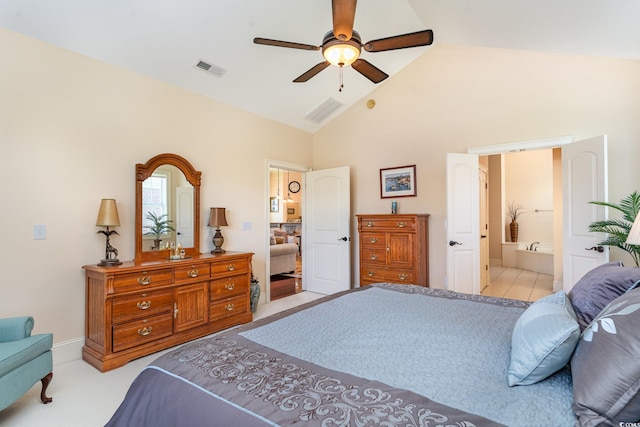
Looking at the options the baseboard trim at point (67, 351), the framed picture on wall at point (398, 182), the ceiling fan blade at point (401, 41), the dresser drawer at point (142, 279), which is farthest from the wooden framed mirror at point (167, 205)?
the framed picture on wall at point (398, 182)

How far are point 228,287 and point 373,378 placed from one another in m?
2.79

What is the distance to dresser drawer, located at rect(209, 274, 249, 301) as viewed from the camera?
3.45 m

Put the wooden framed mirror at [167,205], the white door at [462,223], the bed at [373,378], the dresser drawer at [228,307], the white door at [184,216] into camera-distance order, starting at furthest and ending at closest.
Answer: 1. the white door at [462,223]
2. the white door at [184,216]
3. the dresser drawer at [228,307]
4. the wooden framed mirror at [167,205]
5. the bed at [373,378]

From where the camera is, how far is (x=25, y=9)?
2.46 metres

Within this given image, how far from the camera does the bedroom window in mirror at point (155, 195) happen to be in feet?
11.0

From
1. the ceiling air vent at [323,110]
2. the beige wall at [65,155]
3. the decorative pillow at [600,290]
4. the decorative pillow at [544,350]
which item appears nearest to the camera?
the decorative pillow at [544,350]

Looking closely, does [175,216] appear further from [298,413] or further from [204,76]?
[298,413]

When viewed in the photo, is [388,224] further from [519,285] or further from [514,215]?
[514,215]

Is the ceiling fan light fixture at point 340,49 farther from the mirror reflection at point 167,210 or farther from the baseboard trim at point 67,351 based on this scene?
the baseboard trim at point 67,351

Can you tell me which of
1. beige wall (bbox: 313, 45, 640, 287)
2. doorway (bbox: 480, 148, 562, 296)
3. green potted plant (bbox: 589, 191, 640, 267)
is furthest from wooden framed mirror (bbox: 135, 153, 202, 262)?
doorway (bbox: 480, 148, 562, 296)

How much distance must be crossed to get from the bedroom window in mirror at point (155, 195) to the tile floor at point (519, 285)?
4601mm

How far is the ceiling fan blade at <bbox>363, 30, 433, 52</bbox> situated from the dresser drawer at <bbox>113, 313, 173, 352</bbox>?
9.73ft

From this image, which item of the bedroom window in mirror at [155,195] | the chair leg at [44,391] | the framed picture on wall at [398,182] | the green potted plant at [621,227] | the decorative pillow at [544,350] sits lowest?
the chair leg at [44,391]

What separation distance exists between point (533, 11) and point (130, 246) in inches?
171
